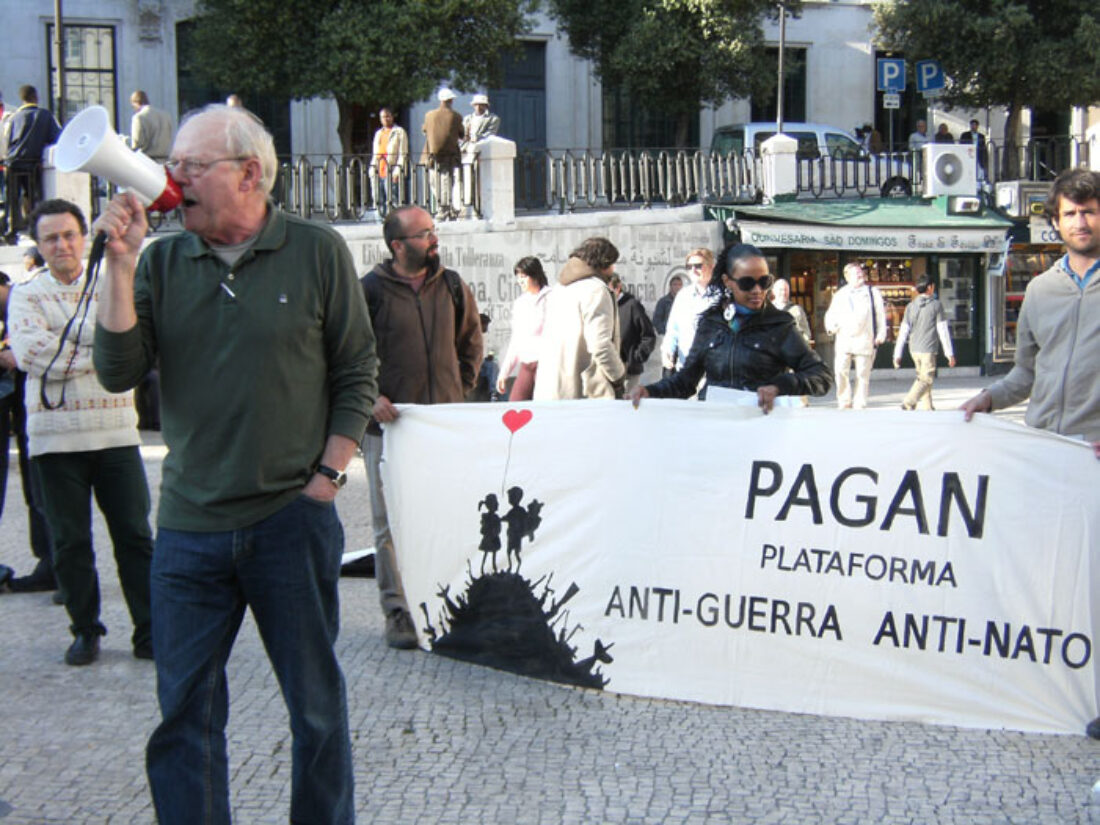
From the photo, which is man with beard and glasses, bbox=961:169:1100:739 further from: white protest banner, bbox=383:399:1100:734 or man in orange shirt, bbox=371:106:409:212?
man in orange shirt, bbox=371:106:409:212

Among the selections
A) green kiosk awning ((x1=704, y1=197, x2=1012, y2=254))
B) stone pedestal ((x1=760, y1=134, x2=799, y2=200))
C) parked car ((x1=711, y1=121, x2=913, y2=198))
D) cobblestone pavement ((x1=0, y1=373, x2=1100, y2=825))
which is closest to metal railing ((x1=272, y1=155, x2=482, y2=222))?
green kiosk awning ((x1=704, y1=197, x2=1012, y2=254))

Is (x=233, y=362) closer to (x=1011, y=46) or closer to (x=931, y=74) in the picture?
(x=1011, y=46)

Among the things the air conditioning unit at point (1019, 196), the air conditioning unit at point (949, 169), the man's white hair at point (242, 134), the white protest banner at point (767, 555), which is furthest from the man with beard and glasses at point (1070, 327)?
the air conditioning unit at point (1019, 196)

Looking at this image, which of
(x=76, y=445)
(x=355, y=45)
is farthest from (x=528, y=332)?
(x=355, y=45)

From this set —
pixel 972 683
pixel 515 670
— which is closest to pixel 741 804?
pixel 972 683

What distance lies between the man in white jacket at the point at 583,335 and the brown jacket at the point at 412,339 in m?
1.70

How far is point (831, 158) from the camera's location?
24.5m

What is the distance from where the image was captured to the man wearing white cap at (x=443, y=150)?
63.2 feet

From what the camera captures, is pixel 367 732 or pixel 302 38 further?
pixel 302 38

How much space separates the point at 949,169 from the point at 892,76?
12.8 feet

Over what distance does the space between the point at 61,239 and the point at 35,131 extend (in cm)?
1247

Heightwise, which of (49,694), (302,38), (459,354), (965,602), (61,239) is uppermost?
(302,38)

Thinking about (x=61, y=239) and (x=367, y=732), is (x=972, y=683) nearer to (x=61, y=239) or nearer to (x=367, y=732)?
(x=367, y=732)

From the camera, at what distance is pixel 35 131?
1723cm
